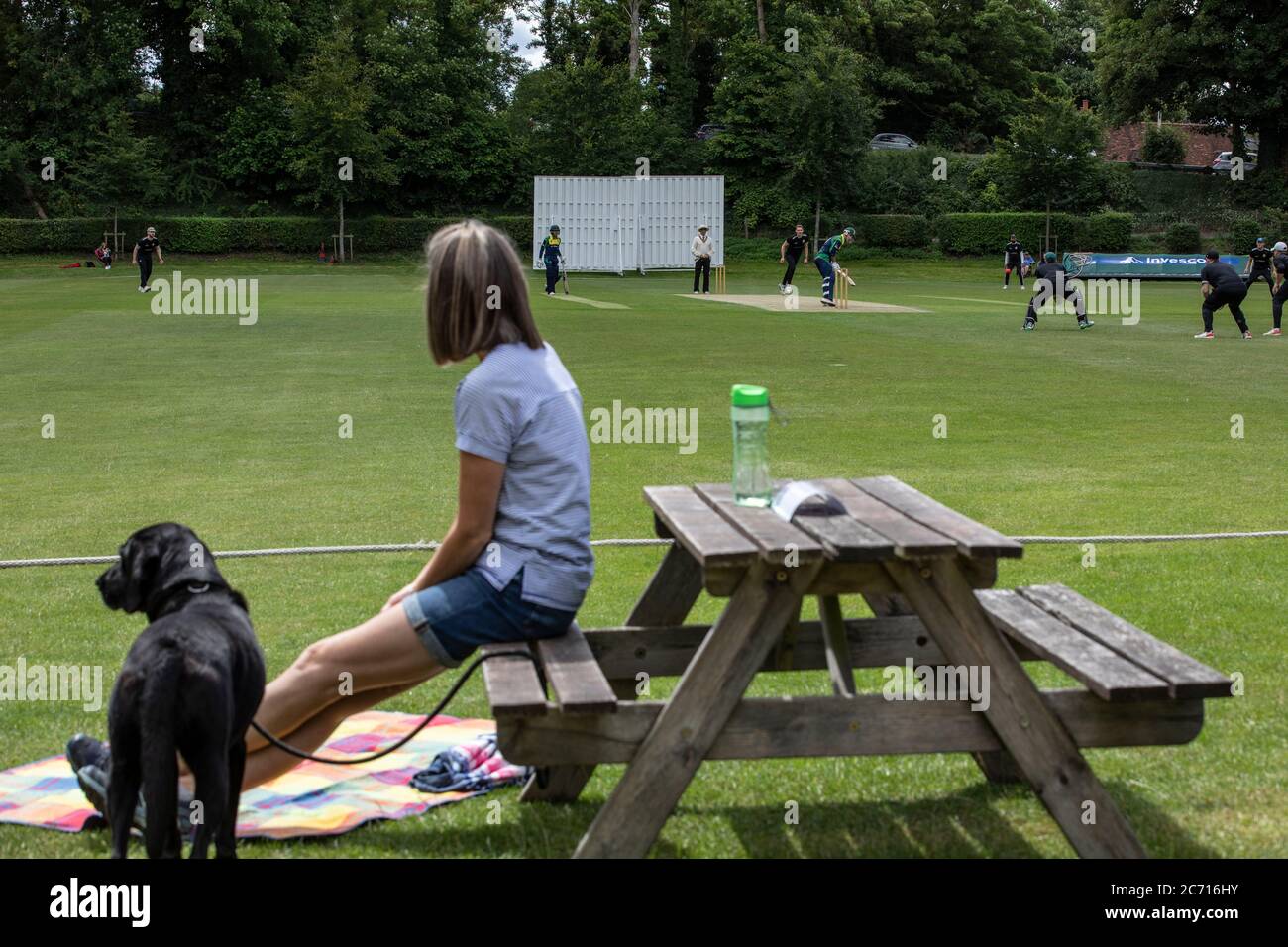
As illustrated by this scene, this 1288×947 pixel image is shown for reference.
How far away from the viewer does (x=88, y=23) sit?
64938mm

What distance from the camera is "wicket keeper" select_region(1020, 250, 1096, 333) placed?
28.3m

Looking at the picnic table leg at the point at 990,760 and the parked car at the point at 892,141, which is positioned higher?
the parked car at the point at 892,141

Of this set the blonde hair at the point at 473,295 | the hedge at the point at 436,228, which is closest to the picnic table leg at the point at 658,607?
the blonde hair at the point at 473,295

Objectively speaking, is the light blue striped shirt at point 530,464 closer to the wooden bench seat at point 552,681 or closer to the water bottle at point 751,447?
the wooden bench seat at point 552,681

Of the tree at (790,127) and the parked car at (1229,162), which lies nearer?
the tree at (790,127)

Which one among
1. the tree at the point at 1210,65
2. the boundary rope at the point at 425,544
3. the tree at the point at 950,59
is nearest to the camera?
the boundary rope at the point at 425,544

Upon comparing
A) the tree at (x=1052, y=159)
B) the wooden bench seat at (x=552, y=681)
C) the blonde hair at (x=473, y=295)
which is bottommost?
the wooden bench seat at (x=552, y=681)

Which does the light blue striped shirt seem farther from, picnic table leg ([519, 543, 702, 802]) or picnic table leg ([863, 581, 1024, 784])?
picnic table leg ([863, 581, 1024, 784])

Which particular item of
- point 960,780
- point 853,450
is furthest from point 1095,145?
point 960,780

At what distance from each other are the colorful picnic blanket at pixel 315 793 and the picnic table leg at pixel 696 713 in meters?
1.18

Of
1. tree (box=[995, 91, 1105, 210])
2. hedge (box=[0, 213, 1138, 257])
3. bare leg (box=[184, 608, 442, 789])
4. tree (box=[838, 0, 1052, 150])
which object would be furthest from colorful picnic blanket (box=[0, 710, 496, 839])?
tree (box=[838, 0, 1052, 150])

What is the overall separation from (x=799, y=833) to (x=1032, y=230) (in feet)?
198

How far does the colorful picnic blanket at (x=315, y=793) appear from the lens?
4738 millimetres

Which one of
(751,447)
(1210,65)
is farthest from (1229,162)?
(751,447)
